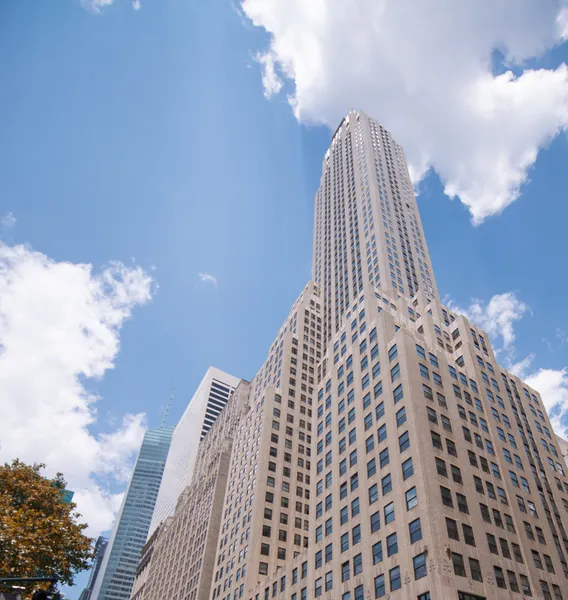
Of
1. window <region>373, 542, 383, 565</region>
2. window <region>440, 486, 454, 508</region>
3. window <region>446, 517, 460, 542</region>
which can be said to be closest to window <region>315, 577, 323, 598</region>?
window <region>373, 542, 383, 565</region>

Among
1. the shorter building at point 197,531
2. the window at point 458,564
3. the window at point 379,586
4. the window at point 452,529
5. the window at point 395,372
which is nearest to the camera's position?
the window at point 458,564

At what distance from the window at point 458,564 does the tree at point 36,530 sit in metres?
32.8

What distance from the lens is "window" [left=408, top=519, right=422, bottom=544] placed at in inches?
1753

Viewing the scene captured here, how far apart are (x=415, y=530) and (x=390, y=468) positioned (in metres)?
7.74

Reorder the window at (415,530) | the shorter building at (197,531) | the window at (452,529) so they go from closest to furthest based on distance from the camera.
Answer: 1. the window at (415,530)
2. the window at (452,529)
3. the shorter building at (197,531)

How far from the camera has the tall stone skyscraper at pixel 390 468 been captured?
46.3 metres

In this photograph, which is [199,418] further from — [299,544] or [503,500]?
[503,500]

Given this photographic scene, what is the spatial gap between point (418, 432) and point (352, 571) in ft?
52.8

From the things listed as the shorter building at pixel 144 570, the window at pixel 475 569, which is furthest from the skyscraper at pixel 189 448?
the window at pixel 475 569

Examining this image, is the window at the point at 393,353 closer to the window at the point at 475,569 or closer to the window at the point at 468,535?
the window at the point at 468,535

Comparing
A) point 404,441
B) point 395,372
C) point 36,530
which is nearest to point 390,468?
point 404,441

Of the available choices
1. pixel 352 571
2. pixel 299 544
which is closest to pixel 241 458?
pixel 299 544

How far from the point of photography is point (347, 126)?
160 m

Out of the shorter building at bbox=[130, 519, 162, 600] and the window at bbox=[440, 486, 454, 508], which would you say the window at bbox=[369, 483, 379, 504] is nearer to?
the window at bbox=[440, 486, 454, 508]
